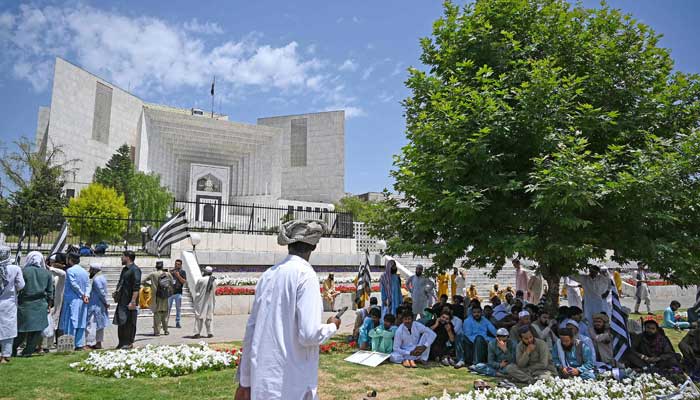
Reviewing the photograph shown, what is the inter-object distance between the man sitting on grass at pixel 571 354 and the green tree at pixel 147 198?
1424 inches

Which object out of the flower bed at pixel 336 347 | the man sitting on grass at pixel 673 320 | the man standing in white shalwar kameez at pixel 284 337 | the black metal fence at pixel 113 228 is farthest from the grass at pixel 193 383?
the black metal fence at pixel 113 228

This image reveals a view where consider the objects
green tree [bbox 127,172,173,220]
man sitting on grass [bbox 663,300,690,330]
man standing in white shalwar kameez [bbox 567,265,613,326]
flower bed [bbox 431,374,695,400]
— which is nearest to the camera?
flower bed [bbox 431,374,695,400]

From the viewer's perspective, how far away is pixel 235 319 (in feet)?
43.7

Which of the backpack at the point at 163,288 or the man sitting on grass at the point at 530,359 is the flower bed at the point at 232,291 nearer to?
the backpack at the point at 163,288

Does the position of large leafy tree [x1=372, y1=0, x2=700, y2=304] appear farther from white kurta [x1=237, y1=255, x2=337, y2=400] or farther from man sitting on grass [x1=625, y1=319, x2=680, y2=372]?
white kurta [x1=237, y1=255, x2=337, y2=400]

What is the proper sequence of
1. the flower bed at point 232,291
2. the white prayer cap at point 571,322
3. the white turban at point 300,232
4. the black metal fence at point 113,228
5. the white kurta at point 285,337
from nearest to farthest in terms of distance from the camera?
the white kurta at point 285,337
the white turban at point 300,232
the white prayer cap at point 571,322
the flower bed at point 232,291
the black metal fence at point 113,228

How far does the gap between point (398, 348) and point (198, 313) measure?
184 inches

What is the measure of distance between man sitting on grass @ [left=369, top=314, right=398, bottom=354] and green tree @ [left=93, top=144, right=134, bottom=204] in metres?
37.6

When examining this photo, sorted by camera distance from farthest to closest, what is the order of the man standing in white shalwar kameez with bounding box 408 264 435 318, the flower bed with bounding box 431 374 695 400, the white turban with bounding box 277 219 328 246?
the man standing in white shalwar kameez with bounding box 408 264 435 318
the flower bed with bounding box 431 374 695 400
the white turban with bounding box 277 219 328 246

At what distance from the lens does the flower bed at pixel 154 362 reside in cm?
628

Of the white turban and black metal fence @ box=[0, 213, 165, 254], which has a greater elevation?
black metal fence @ box=[0, 213, 165, 254]

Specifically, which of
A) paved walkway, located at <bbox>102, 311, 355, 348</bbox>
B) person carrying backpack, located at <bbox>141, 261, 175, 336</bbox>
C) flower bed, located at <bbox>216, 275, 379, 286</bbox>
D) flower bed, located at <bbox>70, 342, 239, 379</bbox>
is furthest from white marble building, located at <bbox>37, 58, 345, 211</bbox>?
flower bed, located at <bbox>70, 342, 239, 379</bbox>

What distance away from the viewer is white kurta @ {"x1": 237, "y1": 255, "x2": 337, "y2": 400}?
2510 millimetres

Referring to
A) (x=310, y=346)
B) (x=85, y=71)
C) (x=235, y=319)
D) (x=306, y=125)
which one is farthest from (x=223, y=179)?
(x=310, y=346)
